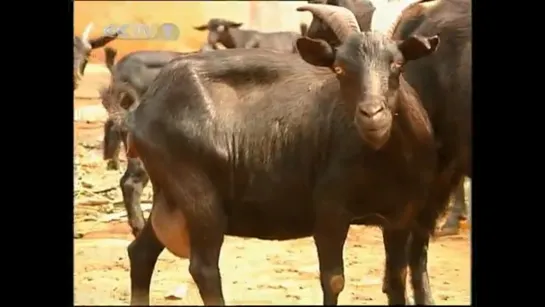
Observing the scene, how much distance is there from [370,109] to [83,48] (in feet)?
3.51

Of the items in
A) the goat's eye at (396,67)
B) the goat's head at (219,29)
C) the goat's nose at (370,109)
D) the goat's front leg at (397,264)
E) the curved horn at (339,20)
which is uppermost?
the curved horn at (339,20)

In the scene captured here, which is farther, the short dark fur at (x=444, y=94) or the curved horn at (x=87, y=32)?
the curved horn at (x=87, y=32)

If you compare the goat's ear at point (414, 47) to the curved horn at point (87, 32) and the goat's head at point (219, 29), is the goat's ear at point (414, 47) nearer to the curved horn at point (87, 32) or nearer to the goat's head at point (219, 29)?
the curved horn at point (87, 32)

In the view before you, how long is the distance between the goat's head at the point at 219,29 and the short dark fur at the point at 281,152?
1414 mm

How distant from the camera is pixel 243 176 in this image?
2191 millimetres

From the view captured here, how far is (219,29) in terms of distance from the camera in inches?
159

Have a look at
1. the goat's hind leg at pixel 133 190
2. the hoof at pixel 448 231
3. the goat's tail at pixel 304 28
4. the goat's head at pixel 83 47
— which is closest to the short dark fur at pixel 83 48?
the goat's head at pixel 83 47

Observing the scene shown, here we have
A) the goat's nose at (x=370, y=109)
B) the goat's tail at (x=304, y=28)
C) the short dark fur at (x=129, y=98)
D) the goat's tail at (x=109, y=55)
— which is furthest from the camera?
the goat's tail at (x=304, y=28)

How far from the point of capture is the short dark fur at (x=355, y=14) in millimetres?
2197

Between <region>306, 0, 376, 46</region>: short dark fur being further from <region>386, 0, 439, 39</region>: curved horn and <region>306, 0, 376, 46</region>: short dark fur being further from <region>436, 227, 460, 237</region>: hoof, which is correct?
<region>436, 227, 460, 237</region>: hoof

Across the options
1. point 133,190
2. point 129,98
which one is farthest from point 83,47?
point 133,190
